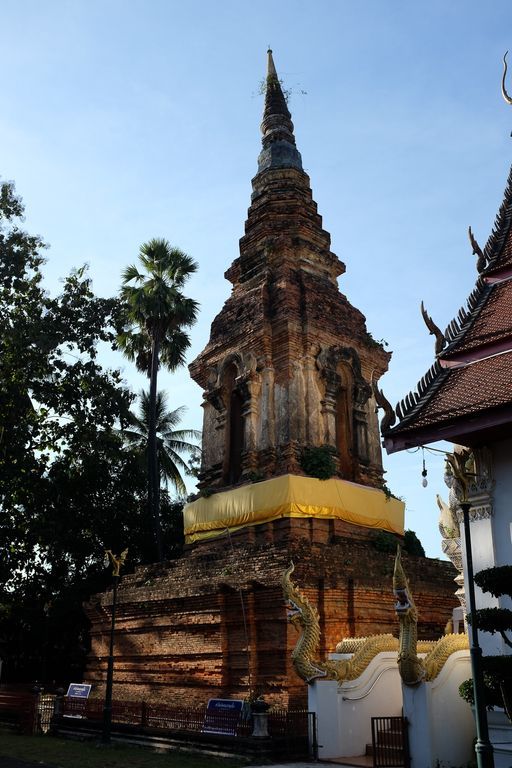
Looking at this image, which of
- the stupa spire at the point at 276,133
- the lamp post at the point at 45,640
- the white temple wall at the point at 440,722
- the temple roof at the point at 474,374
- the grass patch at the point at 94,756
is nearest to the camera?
the temple roof at the point at 474,374

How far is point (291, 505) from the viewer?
1673 centimetres

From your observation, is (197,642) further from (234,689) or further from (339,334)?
(339,334)

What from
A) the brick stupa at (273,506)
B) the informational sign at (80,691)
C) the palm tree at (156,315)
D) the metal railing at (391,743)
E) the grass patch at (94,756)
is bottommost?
the grass patch at (94,756)

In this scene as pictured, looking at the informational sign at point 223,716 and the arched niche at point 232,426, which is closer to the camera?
the informational sign at point 223,716

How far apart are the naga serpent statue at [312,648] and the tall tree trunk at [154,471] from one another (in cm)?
Result: 1331

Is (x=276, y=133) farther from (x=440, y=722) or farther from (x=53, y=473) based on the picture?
(x=440, y=722)

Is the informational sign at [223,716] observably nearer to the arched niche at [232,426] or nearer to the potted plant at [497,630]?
the potted plant at [497,630]

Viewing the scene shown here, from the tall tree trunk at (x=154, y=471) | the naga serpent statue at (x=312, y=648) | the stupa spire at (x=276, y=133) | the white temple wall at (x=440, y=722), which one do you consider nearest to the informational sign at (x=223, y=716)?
the naga serpent statue at (x=312, y=648)

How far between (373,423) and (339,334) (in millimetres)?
2726

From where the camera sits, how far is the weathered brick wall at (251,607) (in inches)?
576

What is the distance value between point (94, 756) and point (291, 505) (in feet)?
21.5

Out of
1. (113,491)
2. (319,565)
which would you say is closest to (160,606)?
(319,565)

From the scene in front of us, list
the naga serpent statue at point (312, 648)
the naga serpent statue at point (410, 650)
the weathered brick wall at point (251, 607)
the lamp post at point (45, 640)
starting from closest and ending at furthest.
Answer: the naga serpent statue at point (410, 650) → the naga serpent statue at point (312, 648) → the weathered brick wall at point (251, 607) → the lamp post at point (45, 640)

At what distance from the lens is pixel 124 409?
23.1 meters
